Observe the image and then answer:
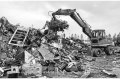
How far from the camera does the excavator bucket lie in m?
9.75

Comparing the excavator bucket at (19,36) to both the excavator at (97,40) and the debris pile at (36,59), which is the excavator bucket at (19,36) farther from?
the excavator at (97,40)

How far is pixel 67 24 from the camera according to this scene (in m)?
15.0

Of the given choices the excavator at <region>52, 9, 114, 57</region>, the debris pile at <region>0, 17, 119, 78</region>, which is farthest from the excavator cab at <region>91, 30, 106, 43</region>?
the debris pile at <region>0, 17, 119, 78</region>

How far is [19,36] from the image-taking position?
33.9 ft

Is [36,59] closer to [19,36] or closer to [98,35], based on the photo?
[19,36]

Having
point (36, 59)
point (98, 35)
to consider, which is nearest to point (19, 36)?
point (36, 59)

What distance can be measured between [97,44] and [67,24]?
3571 millimetres

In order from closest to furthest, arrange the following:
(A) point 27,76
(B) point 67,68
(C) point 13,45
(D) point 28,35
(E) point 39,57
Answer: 1. (A) point 27,76
2. (B) point 67,68
3. (E) point 39,57
4. (C) point 13,45
5. (D) point 28,35

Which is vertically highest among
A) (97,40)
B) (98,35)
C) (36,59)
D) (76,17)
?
(76,17)

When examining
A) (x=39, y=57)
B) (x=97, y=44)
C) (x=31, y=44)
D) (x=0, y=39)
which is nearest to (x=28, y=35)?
(x=31, y=44)

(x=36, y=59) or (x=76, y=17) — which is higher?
(x=76, y=17)

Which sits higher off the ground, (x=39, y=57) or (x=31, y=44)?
(x=31, y=44)

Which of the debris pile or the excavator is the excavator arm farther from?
the debris pile

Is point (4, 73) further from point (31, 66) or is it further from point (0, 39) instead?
point (0, 39)
